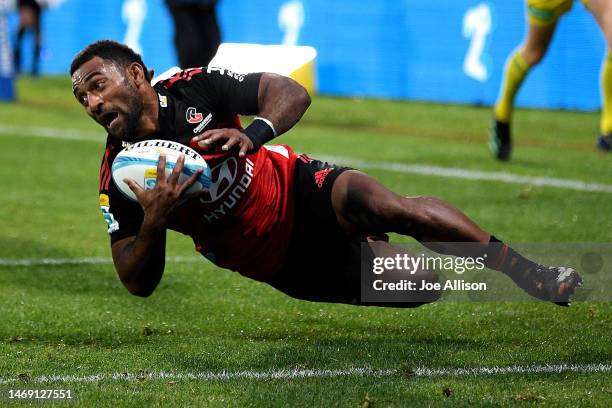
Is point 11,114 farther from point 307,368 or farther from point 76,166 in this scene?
point 307,368

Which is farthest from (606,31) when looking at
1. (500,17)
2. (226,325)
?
(500,17)

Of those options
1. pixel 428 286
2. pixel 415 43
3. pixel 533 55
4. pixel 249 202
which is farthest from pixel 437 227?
pixel 415 43

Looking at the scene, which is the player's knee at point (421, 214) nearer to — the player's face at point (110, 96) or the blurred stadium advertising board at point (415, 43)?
the player's face at point (110, 96)

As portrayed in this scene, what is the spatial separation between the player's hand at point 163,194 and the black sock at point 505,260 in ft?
4.50

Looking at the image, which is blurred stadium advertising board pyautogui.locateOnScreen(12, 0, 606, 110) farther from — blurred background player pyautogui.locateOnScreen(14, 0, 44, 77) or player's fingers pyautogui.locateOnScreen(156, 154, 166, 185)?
player's fingers pyautogui.locateOnScreen(156, 154, 166, 185)

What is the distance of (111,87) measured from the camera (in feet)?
16.8

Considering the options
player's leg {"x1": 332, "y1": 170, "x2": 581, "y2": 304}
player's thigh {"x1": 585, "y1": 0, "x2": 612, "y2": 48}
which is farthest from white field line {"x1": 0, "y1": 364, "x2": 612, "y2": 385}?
player's thigh {"x1": 585, "y1": 0, "x2": 612, "y2": 48}

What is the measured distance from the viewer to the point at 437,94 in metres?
16.9

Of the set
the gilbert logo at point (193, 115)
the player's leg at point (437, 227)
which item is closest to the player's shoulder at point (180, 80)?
the gilbert logo at point (193, 115)

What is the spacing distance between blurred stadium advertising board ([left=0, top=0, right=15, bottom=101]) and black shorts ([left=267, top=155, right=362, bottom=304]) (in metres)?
13.6

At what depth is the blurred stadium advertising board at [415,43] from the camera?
15.4m

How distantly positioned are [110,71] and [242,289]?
2085 mm

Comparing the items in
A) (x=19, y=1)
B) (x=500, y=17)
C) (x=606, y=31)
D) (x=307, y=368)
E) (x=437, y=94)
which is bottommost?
(x=19, y=1)

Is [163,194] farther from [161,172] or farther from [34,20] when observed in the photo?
[34,20]
